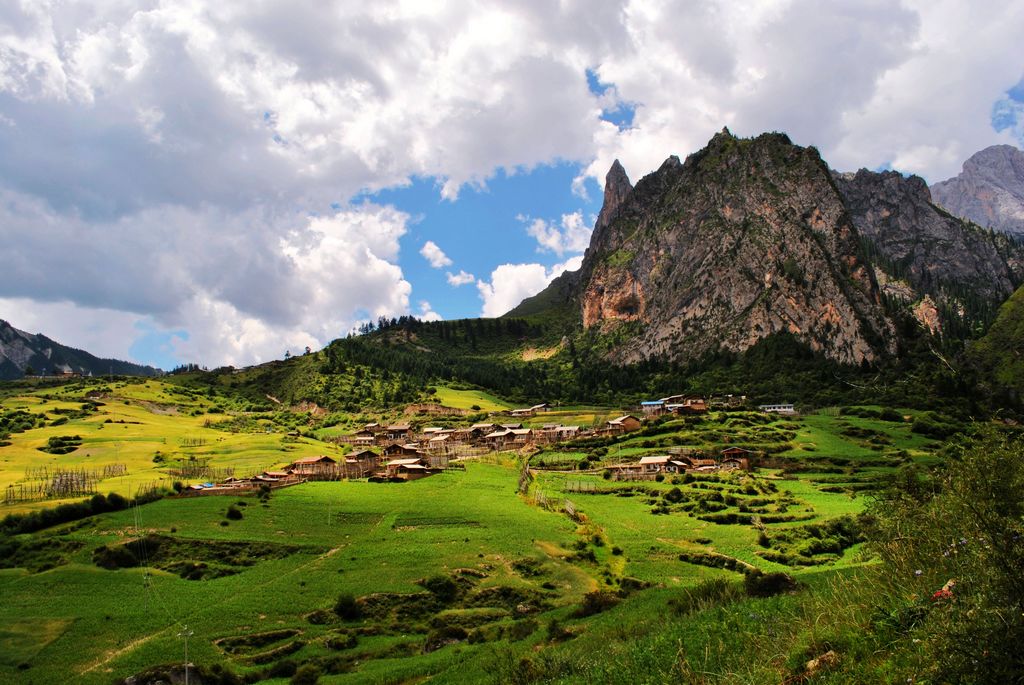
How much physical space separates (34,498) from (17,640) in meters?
47.7

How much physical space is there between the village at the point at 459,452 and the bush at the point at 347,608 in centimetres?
4147

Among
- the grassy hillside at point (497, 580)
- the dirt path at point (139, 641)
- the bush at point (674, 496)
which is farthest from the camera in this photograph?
the bush at point (674, 496)

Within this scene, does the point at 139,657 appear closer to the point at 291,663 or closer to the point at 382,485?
the point at 291,663

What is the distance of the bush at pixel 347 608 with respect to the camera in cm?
4262

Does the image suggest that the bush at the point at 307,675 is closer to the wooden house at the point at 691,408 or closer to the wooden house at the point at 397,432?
the wooden house at the point at 397,432

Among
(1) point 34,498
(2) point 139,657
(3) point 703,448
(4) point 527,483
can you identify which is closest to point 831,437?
(3) point 703,448

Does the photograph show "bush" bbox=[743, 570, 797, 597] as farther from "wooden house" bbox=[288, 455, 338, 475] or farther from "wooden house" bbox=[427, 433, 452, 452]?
"wooden house" bbox=[427, 433, 452, 452]

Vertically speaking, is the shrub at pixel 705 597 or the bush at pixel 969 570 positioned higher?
the bush at pixel 969 570

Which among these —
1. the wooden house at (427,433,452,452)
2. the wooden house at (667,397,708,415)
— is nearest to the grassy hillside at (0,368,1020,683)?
the wooden house at (427,433,452,452)

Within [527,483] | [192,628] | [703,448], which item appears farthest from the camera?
[703,448]

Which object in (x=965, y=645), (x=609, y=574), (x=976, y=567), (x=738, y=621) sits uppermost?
(x=976, y=567)

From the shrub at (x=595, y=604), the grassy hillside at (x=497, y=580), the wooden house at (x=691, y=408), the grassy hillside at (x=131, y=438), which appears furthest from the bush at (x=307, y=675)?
the wooden house at (x=691, y=408)

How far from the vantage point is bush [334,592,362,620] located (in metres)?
42.6

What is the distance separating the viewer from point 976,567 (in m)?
11.5
